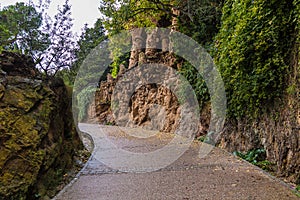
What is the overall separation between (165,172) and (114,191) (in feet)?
4.19

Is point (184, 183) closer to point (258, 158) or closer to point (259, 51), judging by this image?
point (258, 158)

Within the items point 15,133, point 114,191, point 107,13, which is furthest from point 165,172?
point 107,13

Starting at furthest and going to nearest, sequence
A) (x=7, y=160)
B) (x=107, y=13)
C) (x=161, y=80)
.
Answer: (x=161, y=80) → (x=107, y=13) → (x=7, y=160)

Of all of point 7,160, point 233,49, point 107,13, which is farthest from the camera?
point 107,13

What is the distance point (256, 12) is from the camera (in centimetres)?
446

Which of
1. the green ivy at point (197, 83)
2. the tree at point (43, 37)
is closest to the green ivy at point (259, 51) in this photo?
the green ivy at point (197, 83)

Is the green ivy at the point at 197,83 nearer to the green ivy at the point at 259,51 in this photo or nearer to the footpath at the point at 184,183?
the green ivy at the point at 259,51

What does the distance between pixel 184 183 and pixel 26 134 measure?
255 cm

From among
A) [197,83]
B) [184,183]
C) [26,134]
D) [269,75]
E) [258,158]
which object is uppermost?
[197,83]

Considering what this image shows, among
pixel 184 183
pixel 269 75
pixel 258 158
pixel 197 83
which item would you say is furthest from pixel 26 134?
pixel 197 83

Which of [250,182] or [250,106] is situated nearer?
[250,182]

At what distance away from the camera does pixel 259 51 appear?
14.6 ft

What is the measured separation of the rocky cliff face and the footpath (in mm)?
469

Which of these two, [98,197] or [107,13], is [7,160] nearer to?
[98,197]
